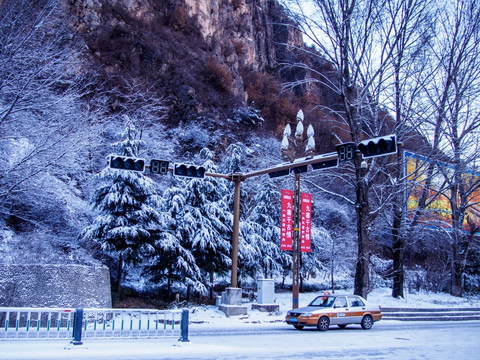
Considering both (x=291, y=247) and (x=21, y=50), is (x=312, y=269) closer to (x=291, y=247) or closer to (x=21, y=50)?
(x=291, y=247)

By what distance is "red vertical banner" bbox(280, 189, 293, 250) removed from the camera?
21.0m

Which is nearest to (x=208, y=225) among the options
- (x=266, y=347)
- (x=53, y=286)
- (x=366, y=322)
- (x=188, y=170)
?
(x=188, y=170)

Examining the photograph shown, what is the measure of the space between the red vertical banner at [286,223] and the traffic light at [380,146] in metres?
9.69

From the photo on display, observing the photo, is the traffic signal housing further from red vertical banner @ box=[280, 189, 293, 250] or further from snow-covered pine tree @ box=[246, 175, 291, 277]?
snow-covered pine tree @ box=[246, 175, 291, 277]

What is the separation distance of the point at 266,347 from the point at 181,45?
52.3 metres

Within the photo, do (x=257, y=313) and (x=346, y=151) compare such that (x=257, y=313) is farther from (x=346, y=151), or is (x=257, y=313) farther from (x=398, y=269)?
(x=398, y=269)

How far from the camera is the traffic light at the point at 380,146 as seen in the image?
11.1 meters

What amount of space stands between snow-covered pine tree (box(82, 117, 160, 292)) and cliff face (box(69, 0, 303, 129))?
2306cm

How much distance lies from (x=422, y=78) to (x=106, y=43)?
3658 centimetres

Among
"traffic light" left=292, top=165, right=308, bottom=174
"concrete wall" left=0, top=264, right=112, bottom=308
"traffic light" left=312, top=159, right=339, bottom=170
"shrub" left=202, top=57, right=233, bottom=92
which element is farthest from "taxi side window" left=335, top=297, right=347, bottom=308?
"shrub" left=202, top=57, right=233, bottom=92

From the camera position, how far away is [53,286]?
43.6ft

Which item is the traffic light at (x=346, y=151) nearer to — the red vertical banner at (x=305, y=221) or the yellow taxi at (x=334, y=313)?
the yellow taxi at (x=334, y=313)

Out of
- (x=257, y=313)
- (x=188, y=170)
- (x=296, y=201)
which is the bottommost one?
(x=257, y=313)

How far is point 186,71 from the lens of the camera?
53906 millimetres
